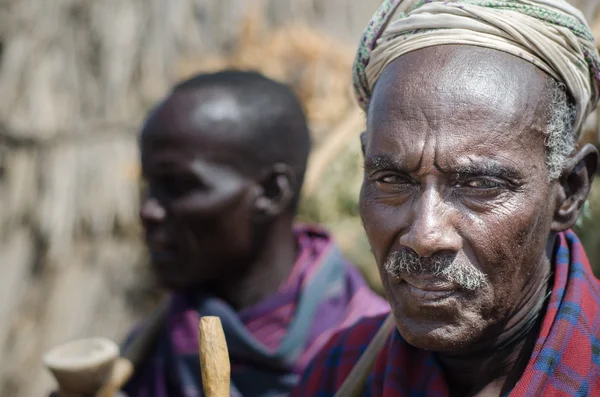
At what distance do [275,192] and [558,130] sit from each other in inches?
51.9

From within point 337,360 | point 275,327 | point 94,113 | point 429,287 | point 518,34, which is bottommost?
point 94,113

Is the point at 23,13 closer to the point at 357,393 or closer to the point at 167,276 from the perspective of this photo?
the point at 167,276

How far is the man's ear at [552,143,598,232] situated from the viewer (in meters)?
1.66

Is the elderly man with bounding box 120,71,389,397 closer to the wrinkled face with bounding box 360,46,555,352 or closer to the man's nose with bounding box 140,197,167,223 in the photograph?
the man's nose with bounding box 140,197,167,223

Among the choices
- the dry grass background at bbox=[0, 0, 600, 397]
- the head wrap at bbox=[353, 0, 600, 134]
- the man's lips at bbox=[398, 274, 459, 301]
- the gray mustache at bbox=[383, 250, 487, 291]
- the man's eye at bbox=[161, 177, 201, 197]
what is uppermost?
the head wrap at bbox=[353, 0, 600, 134]

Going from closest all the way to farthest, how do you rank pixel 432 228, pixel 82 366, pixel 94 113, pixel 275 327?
pixel 432 228
pixel 82 366
pixel 275 327
pixel 94 113

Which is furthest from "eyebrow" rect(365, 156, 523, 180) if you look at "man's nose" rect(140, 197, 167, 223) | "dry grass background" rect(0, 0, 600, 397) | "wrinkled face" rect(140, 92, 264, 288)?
"dry grass background" rect(0, 0, 600, 397)

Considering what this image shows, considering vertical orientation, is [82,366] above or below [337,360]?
below

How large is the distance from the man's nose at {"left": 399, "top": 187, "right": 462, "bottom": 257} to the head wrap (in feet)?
1.11

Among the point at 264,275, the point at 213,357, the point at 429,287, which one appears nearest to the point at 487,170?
the point at 429,287

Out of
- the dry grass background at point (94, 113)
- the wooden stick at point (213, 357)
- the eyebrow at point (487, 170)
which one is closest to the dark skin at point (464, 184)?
the eyebrow at point (487, 170)

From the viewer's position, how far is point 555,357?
1.54m

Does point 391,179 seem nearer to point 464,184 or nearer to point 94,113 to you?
point 464,184

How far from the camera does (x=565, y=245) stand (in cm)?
177
